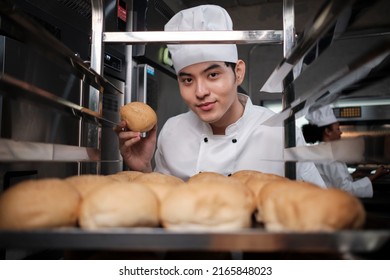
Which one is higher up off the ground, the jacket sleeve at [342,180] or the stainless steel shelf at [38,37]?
the stainless steel shelf at [38,37]

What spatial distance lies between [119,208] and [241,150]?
50.2 inches

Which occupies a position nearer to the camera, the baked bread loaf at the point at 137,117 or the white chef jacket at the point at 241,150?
the baked bread loaf at the point at 137,117

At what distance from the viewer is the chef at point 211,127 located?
61.8 inches

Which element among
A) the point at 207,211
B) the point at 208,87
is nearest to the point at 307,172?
the point at 208,87

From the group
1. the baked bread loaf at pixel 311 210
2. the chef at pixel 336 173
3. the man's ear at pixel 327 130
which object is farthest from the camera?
the man's ear at pixel 327 130

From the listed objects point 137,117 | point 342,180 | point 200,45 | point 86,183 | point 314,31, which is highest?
point 200,45

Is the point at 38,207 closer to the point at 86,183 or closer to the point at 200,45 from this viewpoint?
the point at 86,183

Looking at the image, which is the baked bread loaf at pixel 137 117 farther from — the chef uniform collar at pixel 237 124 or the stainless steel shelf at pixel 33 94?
the chef uniform collar at pixel 237 124

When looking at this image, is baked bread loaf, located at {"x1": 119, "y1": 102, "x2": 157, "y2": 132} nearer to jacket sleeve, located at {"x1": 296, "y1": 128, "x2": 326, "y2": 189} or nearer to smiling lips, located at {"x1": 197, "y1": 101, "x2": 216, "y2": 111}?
smiling lips, located at {"x1": 197, "y1": 101, "x2": 216, "y2": 111}

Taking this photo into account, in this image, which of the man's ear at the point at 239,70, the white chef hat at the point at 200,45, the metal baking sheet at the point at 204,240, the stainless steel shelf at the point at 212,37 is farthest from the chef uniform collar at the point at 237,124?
the metal baking sheet at the point at 204,240

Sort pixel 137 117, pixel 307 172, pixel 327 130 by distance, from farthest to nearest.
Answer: pixel 327 130 → pixel 307 172 → pixel 137 117

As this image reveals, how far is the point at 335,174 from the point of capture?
3.00 meters

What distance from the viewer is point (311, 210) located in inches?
22.8
